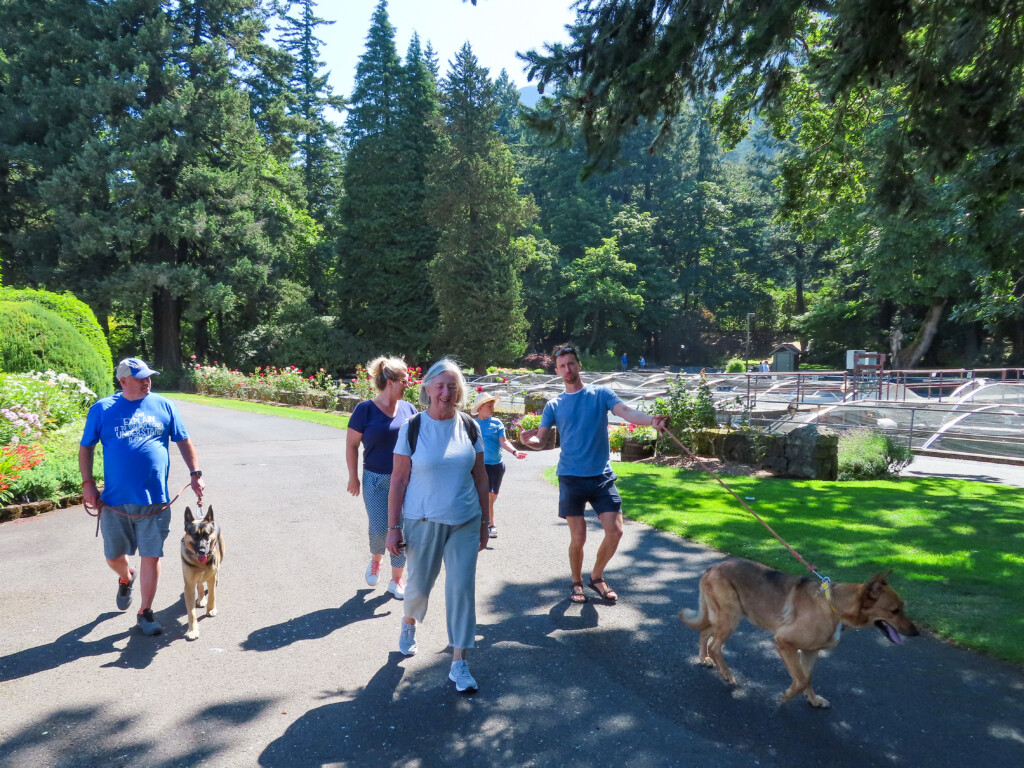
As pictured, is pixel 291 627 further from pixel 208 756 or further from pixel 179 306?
pixel 179 306

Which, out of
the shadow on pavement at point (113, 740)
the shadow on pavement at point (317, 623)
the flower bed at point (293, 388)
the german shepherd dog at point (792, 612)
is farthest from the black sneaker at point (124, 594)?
the flower bed at point (293, 388)

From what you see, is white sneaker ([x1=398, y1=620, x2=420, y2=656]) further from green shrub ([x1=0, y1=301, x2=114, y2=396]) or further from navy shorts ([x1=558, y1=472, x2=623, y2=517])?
green shrub ([x1=0, y1=301, x2=114, y2=396])

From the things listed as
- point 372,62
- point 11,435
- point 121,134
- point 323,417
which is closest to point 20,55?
point 121,134

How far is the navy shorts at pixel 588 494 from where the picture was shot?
5336mm

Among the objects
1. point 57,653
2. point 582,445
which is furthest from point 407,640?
point 57,653

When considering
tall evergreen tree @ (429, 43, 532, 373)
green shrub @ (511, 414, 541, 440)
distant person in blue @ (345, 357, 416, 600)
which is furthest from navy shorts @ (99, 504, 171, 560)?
tall evergreen tree @ (429, 43, 532, 373)

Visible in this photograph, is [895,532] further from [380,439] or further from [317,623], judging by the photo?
[317,623]

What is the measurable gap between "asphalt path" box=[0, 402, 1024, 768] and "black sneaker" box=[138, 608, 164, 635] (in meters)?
0.10

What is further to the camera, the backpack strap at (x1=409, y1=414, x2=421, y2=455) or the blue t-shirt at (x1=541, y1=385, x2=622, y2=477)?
the blue t-shirt at (x1=541, y1=385, x2=622, y2=477)

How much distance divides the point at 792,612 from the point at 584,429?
2.00 m

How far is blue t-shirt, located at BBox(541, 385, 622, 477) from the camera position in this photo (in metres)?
5.32

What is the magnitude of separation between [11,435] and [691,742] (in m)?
9.74

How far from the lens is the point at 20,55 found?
34.7 m

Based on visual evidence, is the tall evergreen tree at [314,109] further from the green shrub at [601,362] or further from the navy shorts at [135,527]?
the navy shorts at [135,527]
